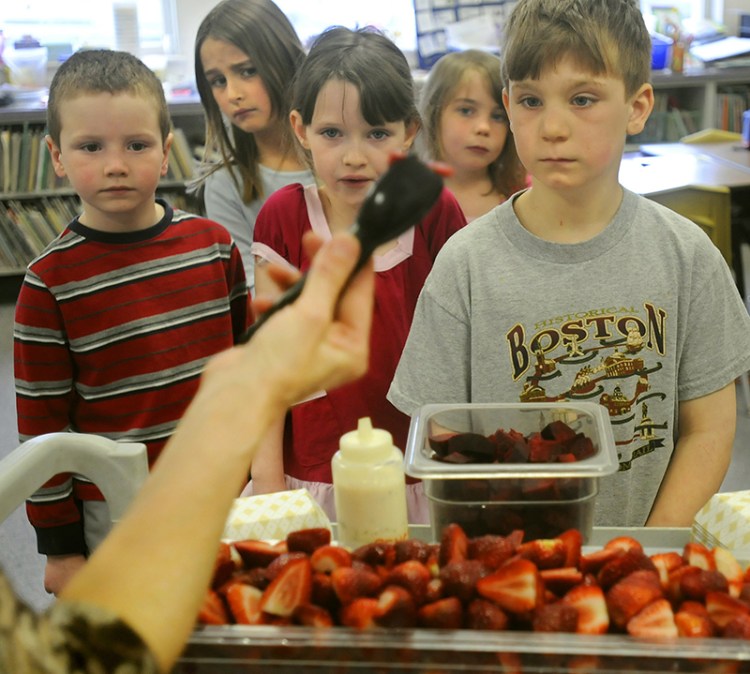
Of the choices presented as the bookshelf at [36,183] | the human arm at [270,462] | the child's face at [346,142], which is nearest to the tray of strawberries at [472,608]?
the human arm at [270,462]

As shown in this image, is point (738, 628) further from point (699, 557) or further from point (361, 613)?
point (361, 613)

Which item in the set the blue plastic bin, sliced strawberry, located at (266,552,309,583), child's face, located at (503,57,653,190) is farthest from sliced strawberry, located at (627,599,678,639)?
the blue plastic bin

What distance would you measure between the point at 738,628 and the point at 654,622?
2.8 inches

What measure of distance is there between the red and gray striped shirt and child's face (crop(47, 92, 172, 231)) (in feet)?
0.20

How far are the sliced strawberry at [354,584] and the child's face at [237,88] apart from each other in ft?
5.45

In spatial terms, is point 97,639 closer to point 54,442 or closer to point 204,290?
point 54,442

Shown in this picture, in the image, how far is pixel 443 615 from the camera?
0.84m

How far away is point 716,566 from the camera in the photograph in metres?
0.93

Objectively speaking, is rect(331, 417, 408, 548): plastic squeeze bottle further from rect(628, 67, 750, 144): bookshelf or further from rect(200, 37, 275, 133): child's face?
rect(628, 67, 750, 144): bookshelf

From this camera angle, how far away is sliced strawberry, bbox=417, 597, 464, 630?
0.84 meters

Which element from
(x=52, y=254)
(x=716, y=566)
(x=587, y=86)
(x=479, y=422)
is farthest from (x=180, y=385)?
(x=716, y=566)

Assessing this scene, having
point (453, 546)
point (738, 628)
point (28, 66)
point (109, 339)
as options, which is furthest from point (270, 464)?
point (28, 66)

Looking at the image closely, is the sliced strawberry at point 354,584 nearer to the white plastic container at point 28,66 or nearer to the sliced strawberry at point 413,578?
the sliced strawberry at point 413,578

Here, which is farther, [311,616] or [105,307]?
[105,307]
